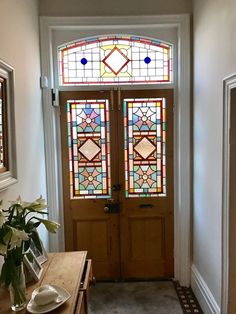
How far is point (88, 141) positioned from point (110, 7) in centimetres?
134

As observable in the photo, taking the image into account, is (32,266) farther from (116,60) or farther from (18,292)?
(116,60)

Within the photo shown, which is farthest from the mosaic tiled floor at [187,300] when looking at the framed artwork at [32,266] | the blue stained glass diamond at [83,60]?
the blue stained glass diamond at [83,60]

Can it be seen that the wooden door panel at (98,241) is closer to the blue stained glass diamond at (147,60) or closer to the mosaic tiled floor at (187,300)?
the mosaic tiled floor at (187,300)

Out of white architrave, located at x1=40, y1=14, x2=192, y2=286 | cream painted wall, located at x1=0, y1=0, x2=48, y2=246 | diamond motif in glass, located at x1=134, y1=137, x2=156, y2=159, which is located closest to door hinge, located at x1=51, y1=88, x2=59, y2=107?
white architrave, located at x1=40, y1=14, x2=192, y2=286

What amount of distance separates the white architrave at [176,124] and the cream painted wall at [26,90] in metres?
0.11

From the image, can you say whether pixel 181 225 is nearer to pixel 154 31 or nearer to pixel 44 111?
pixel 44 111

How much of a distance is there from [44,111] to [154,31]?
4.51ft

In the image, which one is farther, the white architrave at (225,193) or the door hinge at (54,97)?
the door hinge at (54,97)

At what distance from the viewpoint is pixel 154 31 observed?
312cm

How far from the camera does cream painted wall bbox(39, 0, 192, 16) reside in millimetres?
3004

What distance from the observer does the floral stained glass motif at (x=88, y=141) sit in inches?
125

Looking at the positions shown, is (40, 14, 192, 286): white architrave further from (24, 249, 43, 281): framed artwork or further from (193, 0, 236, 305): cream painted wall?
(24, 249, 43, 281): framed artwork

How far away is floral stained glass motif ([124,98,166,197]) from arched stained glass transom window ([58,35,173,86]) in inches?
10.6

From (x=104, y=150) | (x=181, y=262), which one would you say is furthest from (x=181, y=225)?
(x=104, y=150)
